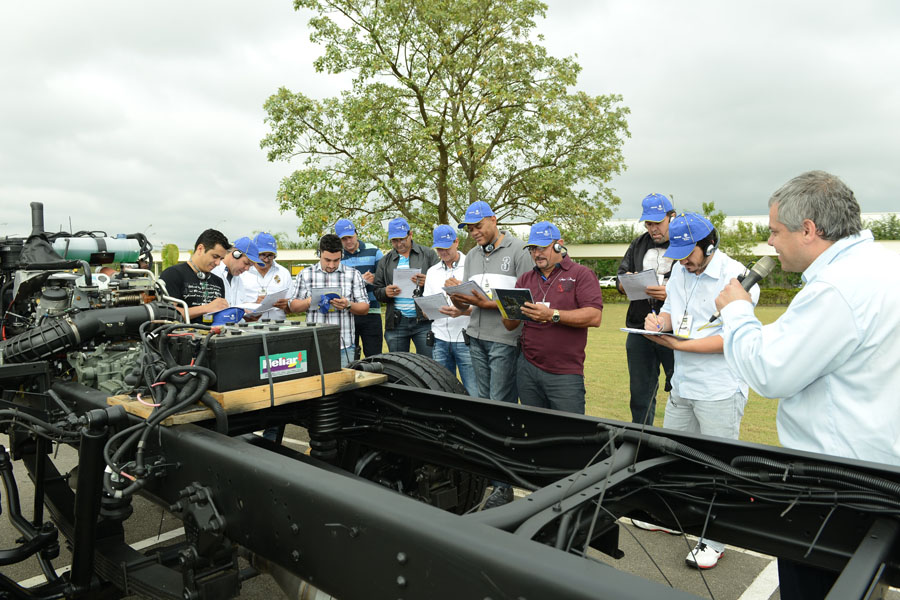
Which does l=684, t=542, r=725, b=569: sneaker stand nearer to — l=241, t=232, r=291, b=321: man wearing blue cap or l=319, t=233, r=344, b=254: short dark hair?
l=319, t=233, r=344, b=254: short dark hair

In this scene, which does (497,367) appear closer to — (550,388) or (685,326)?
(550,388)

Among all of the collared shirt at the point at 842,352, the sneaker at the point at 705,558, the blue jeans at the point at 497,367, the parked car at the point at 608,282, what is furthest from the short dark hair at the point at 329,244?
the parked car at the point at 608,282

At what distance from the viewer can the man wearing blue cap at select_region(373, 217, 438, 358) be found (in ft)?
22.2

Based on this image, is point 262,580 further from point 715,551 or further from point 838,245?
point 838,245

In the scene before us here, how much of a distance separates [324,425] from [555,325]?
7.02 ft

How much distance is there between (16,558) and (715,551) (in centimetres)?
362

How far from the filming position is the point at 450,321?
19.9ft

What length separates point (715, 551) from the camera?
3.58 meters

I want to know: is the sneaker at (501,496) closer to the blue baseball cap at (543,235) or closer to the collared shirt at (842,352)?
the blue baseball cap at (543,235)

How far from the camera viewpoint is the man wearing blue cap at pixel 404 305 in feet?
22.2

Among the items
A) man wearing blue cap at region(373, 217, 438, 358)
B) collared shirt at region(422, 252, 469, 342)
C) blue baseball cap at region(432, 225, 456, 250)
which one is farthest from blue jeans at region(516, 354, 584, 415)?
man wearing blue cap at region(373, 217, 438, 358)

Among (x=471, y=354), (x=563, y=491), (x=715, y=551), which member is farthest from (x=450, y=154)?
(x=563, y=491)

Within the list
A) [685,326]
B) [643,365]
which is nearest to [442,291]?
[643,365]

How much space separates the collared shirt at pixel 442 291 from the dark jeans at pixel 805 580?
3942 mm
